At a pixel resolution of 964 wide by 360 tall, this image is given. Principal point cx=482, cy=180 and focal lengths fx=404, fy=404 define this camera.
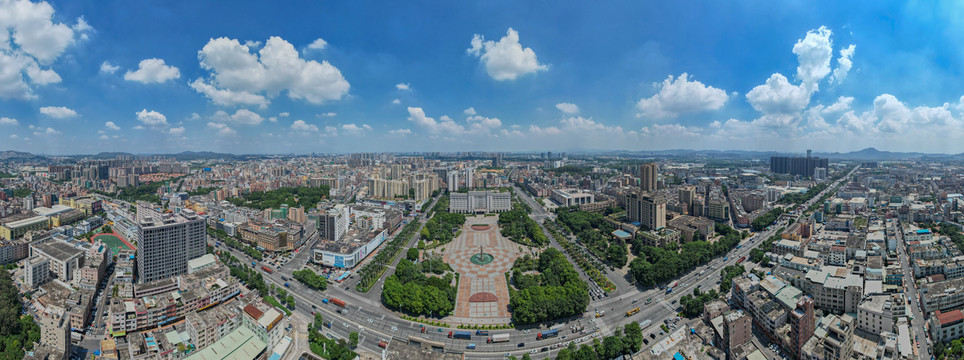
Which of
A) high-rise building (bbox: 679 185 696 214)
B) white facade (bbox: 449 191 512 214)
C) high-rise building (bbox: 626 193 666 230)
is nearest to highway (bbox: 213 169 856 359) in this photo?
high-rise building (bbox: 626 193 666 230)

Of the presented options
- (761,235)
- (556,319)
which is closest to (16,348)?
(556,319)

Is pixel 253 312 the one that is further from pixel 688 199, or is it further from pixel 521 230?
pixel 688 199

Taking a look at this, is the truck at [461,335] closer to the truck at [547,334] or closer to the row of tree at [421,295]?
the row of tree at [421,295]

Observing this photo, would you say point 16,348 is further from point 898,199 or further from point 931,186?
point 931,186

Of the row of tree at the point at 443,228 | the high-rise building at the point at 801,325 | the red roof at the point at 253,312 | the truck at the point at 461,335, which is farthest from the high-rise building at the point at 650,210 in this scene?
the red roof at the point at 253,312

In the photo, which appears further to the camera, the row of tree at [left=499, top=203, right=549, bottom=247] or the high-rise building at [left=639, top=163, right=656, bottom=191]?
the high-rise building at [left=639, top=163, right=656, bottom=191]

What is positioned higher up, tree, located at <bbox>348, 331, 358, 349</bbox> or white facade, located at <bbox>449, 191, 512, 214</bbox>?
white facade, located at <bbox>449, 191, 512, 214</bbox>

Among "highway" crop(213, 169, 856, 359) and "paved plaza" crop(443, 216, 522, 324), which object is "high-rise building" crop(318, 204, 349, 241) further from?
"paved plaza" crop(443, 216, 522, 324)
